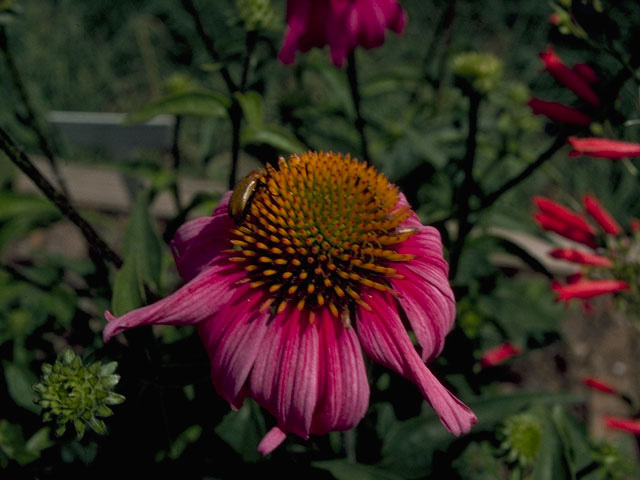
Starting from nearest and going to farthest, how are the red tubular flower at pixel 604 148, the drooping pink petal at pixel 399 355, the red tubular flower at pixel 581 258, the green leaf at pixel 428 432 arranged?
the drooping pink petal at pixel 399 355, the red tubular flower at pixel 604 148, the green leaf at pixel 428 432, the red tubular flower at pixel 581 258

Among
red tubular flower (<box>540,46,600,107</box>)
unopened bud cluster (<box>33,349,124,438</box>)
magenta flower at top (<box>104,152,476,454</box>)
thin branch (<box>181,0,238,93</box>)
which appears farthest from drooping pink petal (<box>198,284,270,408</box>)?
red tubular flower (<box>540,46,600,107</box>)

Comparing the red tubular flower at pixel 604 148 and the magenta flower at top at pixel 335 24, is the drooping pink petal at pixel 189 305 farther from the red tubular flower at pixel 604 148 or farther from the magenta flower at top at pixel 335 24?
the red tubular flower at pixel 604 148

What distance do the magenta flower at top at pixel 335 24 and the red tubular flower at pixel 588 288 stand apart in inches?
21.4

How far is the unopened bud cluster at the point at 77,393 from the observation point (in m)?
0.62

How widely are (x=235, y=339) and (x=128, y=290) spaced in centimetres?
15

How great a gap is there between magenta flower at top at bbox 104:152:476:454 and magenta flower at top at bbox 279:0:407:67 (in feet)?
0.45

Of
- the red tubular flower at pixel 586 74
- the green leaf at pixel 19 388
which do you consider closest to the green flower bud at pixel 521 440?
the red tubular flower at pixel 586 74

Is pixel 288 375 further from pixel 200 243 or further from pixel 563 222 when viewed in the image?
pixel 563 222

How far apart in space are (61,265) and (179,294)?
82 cm

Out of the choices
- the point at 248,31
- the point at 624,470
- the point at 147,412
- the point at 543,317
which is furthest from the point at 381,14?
the point at 624,470

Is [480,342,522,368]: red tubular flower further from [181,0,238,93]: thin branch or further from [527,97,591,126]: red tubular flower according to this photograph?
[181,0,238,93]: thin branch

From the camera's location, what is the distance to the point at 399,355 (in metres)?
0.61

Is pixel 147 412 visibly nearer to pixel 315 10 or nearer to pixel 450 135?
pixel 315 10

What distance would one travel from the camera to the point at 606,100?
2.71 ft
